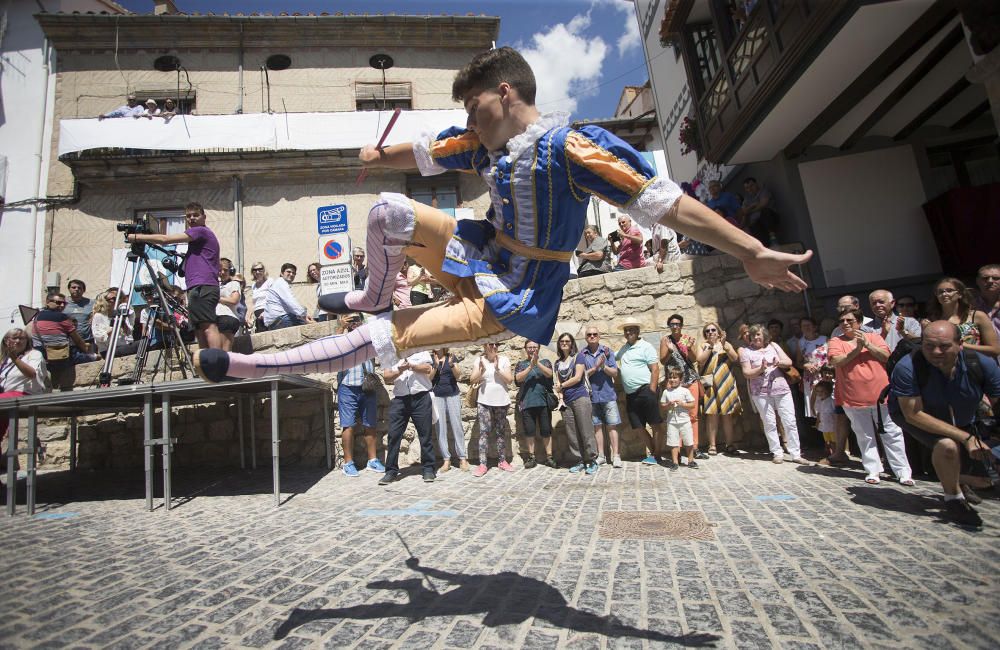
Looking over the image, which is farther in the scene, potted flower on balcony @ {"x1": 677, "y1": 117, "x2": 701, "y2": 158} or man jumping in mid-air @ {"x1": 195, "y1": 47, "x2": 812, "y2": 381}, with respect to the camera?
potted flower on balcony @ {"x1": 677, "y1": 117, "x2": 701, "y2": 158}

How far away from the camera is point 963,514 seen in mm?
4070

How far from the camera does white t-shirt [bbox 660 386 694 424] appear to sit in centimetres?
724

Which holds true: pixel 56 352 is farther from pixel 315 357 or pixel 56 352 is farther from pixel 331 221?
pixel 315 357

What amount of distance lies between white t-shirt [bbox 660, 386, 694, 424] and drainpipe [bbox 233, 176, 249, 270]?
11363mm

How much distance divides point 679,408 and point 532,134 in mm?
6022

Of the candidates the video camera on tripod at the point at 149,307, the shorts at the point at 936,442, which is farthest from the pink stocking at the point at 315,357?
the shorts at the point at 936,442

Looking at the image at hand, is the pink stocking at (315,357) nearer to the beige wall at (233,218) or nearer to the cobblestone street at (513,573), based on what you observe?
the cobblestone street at (513,573)

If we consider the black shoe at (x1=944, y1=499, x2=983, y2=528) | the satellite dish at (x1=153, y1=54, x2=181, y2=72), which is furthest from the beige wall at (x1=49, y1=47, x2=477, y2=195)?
the black shoe at (x1=944, y1=499, x2=983, y2=528)

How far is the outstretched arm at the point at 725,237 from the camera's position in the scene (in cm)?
186

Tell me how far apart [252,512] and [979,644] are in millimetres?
5894

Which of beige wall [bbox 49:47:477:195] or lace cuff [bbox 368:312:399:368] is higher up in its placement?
beige wall [bbox 49:47:477:195]

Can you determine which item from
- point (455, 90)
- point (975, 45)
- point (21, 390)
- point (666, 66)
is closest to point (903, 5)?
point (975, 45)

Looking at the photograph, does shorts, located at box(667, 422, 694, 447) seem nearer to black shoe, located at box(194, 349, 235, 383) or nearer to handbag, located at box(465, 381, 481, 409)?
handbag, located at box(465, 381, 481, 409)

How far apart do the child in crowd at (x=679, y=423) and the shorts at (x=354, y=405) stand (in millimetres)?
4332
